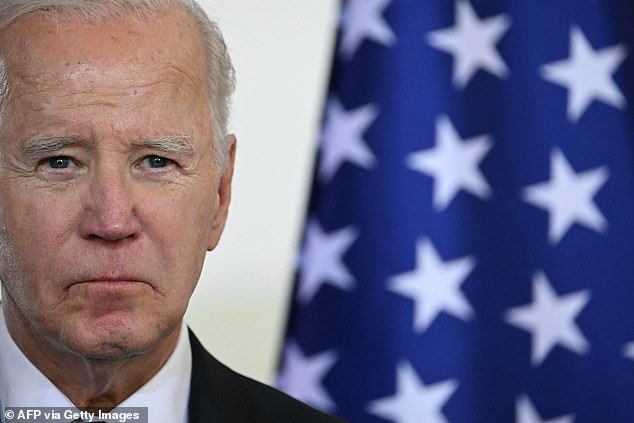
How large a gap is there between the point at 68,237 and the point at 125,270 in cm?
8

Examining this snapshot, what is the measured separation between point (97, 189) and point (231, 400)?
46cm

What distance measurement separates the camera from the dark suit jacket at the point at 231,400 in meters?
1.65

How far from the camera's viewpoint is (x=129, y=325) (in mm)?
1457

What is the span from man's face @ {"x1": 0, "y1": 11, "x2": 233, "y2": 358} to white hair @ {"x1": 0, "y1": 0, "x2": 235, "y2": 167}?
0.02 m

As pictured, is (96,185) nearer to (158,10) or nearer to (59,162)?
(59,162)

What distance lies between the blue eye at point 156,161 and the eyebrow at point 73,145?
15 millimetres

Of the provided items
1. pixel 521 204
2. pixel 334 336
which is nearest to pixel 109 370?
pixel 334 336

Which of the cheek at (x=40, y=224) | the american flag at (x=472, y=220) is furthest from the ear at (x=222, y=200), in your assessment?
the american flag at (x=472, y=220)

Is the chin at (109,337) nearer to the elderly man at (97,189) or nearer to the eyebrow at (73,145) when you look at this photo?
the elderly man at (97,189)

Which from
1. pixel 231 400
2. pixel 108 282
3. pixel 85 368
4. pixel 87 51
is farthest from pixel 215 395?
pixel 87 51

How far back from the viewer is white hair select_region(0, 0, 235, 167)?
148 cm

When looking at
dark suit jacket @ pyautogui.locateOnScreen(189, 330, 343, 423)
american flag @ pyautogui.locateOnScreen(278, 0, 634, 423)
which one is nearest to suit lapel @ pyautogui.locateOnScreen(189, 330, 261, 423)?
dark suit jacket @ pyautogui.locateOnScreen(189, 330, 343, 423)

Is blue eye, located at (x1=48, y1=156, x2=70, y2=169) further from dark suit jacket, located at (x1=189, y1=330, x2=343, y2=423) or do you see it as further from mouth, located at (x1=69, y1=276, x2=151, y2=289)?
dark suit jacket, located at (x1=189, y1=330, x2=343, y2=423)

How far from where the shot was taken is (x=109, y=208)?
1407 mm
